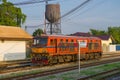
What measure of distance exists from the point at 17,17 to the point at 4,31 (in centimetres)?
1673

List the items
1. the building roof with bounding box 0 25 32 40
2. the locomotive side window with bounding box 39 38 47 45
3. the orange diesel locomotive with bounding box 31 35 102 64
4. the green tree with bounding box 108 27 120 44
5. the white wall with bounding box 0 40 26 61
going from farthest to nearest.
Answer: the green tree with bounding box 108 27 120 44 → the building roof with bounding box 0 25 32 40 → the white wall with bounding box 0 40 26 61 → the locomotive side window with bounding box 39 38 47 45 → the orange diesel locomotive with bounding box 31 35 102 64

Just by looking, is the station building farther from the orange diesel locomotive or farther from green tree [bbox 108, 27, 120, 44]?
green tree [bbox 108, 27, 120, 44]

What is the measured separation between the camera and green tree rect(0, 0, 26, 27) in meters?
54.5

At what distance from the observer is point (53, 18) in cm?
6831

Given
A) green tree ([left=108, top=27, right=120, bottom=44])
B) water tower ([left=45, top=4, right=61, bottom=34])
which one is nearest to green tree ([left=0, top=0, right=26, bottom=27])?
water tower ([left=45, top=4, right=61, bottom=34])

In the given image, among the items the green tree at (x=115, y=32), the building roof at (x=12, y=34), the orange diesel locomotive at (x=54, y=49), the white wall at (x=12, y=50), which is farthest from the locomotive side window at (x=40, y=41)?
the green tree at (x=115, y=32)

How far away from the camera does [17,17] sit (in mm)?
57438

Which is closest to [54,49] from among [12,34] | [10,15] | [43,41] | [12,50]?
[43,41]

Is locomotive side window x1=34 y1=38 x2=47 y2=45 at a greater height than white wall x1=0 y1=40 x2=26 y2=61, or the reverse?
locomotive side window x1=34 y1=38 x2=47 y2=45

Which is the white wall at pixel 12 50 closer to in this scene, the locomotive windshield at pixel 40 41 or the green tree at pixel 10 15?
the locomotive windshield at pixel 40 41

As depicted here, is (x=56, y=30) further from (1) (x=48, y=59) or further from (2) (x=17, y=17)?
(1) (x=48, y=59)

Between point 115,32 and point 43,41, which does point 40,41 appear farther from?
point 115,32

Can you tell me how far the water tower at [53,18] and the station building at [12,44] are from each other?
2341cm

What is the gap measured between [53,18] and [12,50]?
2921cm
